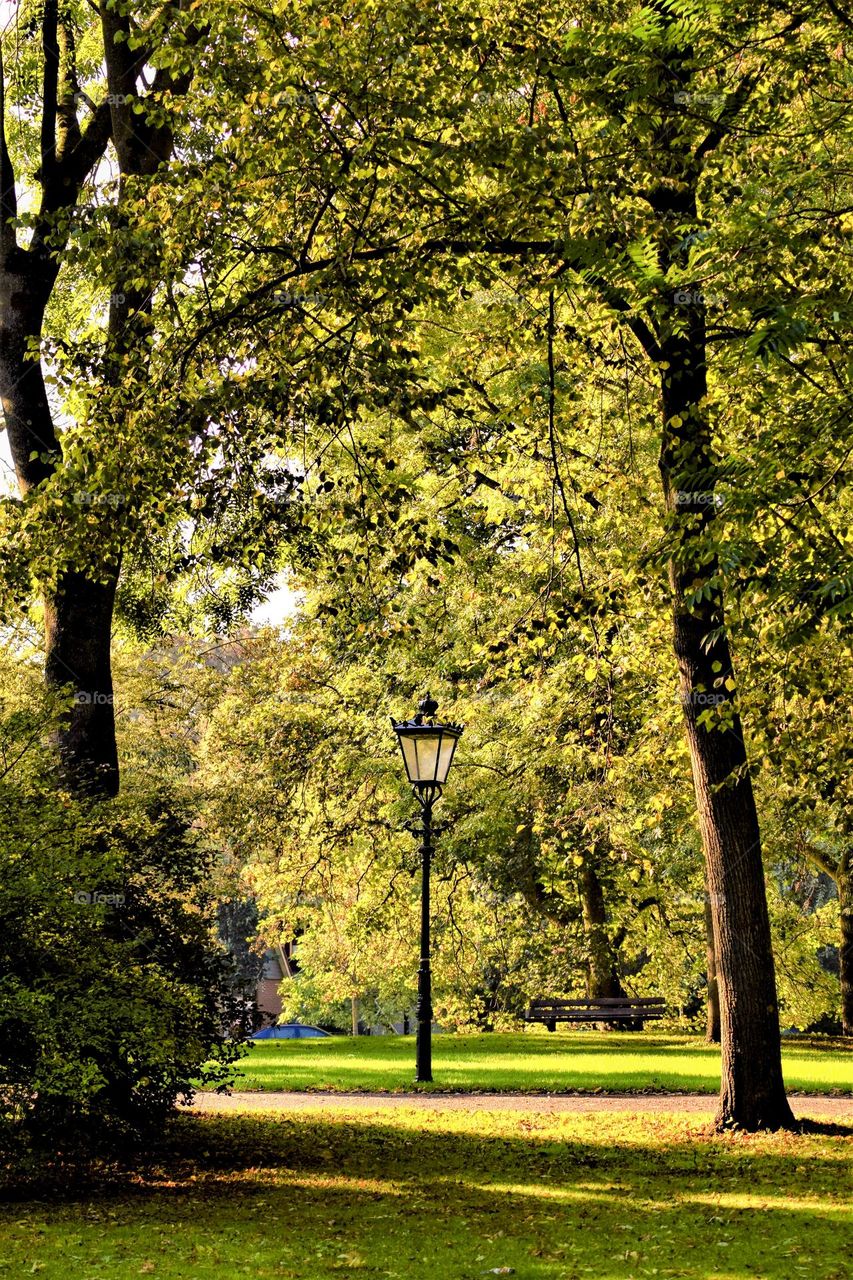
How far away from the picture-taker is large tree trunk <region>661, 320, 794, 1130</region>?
420 inches

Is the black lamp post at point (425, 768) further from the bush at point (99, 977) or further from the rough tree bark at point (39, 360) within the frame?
the bush at point (99, 977)

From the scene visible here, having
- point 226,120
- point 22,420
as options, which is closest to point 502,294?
point 22,420

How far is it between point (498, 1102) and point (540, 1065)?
136 inches

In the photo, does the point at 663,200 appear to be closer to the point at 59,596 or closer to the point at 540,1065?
the point at 59,596

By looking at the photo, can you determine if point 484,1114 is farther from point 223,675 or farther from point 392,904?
point 223,675

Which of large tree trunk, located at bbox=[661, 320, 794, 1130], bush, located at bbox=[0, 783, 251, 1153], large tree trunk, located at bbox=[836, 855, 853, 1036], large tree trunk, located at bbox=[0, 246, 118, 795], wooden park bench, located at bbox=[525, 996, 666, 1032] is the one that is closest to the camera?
bush, located at bbox=[0, 783, 251, 1153]

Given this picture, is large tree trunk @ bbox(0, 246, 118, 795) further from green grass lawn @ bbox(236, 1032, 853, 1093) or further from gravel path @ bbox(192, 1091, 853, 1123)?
gravel path @ bbox(192, 1091, 853, 1123)

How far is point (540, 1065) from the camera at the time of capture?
17047 millimetres

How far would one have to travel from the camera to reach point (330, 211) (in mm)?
9375

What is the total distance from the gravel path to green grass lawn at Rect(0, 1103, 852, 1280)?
123 centimetres

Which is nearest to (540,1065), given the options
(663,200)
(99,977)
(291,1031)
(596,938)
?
(596,938)

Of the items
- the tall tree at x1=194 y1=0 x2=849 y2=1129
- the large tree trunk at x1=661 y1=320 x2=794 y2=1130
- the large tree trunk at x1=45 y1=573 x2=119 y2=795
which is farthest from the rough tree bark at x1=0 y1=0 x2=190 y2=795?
the large tree trunk at x1=661 y1=320 x2=794 y2=1130

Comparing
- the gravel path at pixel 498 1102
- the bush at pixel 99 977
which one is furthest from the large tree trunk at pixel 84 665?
the gravel path at pixel 498 1102

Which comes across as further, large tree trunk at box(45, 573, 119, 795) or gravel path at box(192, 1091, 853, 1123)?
gravel path at box(192, 1091, 853, 1123)
